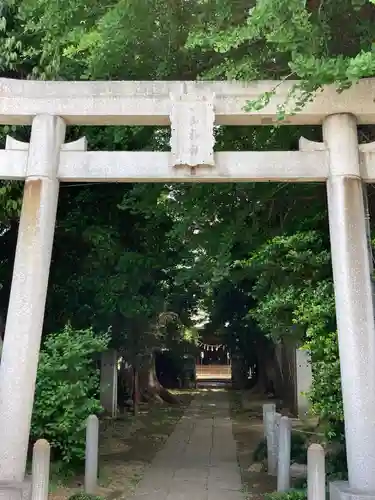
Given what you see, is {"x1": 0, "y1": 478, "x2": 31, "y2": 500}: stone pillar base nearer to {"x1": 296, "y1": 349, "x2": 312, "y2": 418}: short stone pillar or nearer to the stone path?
the stone path

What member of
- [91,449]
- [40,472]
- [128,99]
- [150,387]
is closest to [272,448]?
[91,449]

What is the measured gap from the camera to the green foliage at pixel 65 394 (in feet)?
28.4

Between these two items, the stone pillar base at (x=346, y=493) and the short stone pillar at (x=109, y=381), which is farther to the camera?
the short stone pillar at (x=109, y=381)

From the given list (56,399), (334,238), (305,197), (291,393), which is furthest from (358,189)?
(291,393)

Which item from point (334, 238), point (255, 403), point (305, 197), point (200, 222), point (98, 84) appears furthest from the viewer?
point (255, 403)

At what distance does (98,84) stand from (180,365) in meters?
28.4

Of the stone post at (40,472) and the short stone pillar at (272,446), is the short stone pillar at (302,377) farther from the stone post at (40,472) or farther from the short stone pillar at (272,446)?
the stone post at (40,472)

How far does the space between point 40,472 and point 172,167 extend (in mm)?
4105

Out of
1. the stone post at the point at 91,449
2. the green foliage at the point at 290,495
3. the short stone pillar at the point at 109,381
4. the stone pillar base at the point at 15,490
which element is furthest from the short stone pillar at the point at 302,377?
the stone pillar base at the point at 15,490

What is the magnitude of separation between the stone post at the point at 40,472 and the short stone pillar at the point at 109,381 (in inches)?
499

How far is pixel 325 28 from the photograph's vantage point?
23.2 feet

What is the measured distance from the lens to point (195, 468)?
10.8 meters

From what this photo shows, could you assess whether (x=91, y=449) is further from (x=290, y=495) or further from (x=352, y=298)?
(x=352, y=298)

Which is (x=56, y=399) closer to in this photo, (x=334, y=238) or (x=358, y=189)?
(x=334, y=238)
